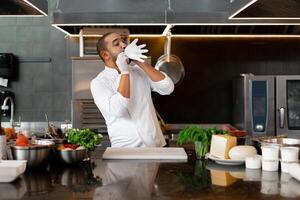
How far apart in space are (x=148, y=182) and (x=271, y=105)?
2827mm

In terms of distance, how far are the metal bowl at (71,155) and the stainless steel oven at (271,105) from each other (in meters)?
2.55

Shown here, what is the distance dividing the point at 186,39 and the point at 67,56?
1.35 m

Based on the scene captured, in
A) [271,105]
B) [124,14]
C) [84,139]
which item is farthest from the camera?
[271,105]

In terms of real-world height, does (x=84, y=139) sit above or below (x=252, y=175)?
above

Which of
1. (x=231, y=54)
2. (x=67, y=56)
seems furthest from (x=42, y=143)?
(x=231, y=54)

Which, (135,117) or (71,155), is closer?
(71,155)

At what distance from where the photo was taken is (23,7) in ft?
8.66

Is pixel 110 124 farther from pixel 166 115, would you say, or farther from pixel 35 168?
pixel 166 115

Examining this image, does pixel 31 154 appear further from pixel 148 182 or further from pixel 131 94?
pixel 131 94

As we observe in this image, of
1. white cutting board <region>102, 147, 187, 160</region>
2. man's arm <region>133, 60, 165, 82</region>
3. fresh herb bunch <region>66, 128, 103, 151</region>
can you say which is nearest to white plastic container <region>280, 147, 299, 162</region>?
white cutting board <region>102, 147, 187, 160</region>

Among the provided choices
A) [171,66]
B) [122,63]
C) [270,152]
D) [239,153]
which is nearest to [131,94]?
[122,63]

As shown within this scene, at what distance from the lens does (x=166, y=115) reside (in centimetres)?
487

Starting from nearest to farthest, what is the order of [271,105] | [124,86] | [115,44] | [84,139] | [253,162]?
[253,162]
[84,139]
[124,86]
[115,44]
[271,105]

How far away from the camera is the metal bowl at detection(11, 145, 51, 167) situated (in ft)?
6.09
